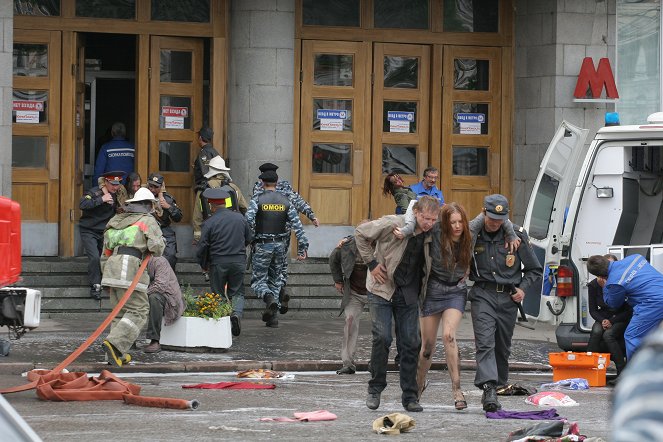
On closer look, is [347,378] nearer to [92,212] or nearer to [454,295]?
[454,295]

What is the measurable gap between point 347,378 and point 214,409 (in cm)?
274

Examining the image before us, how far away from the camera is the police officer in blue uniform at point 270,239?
53.9ft

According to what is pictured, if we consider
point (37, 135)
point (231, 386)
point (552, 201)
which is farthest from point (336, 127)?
point (231, 386)

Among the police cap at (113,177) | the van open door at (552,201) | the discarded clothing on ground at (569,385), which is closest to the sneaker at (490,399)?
the discarded clothing on ground at (569,385)

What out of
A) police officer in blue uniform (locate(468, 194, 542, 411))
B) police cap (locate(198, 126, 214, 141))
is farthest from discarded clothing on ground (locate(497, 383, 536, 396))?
police cap (locate(198, 126, 214, 141))

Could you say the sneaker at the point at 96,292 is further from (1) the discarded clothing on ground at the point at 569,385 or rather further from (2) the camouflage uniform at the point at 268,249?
(1) the discarded clothing on ground at the point at 569,385

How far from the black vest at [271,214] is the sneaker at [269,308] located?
78 cm

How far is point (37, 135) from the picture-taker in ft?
61.6

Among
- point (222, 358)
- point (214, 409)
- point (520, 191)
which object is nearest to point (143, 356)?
point (222, 358)

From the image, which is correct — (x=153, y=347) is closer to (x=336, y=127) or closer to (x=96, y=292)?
(x=96, y=292)

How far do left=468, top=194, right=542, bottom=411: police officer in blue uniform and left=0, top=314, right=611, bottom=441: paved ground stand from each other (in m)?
0.62

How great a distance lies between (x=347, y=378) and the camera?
43.4ft

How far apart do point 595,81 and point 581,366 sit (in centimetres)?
755

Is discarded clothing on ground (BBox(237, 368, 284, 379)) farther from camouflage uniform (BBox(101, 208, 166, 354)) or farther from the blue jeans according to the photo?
the blue jeans
